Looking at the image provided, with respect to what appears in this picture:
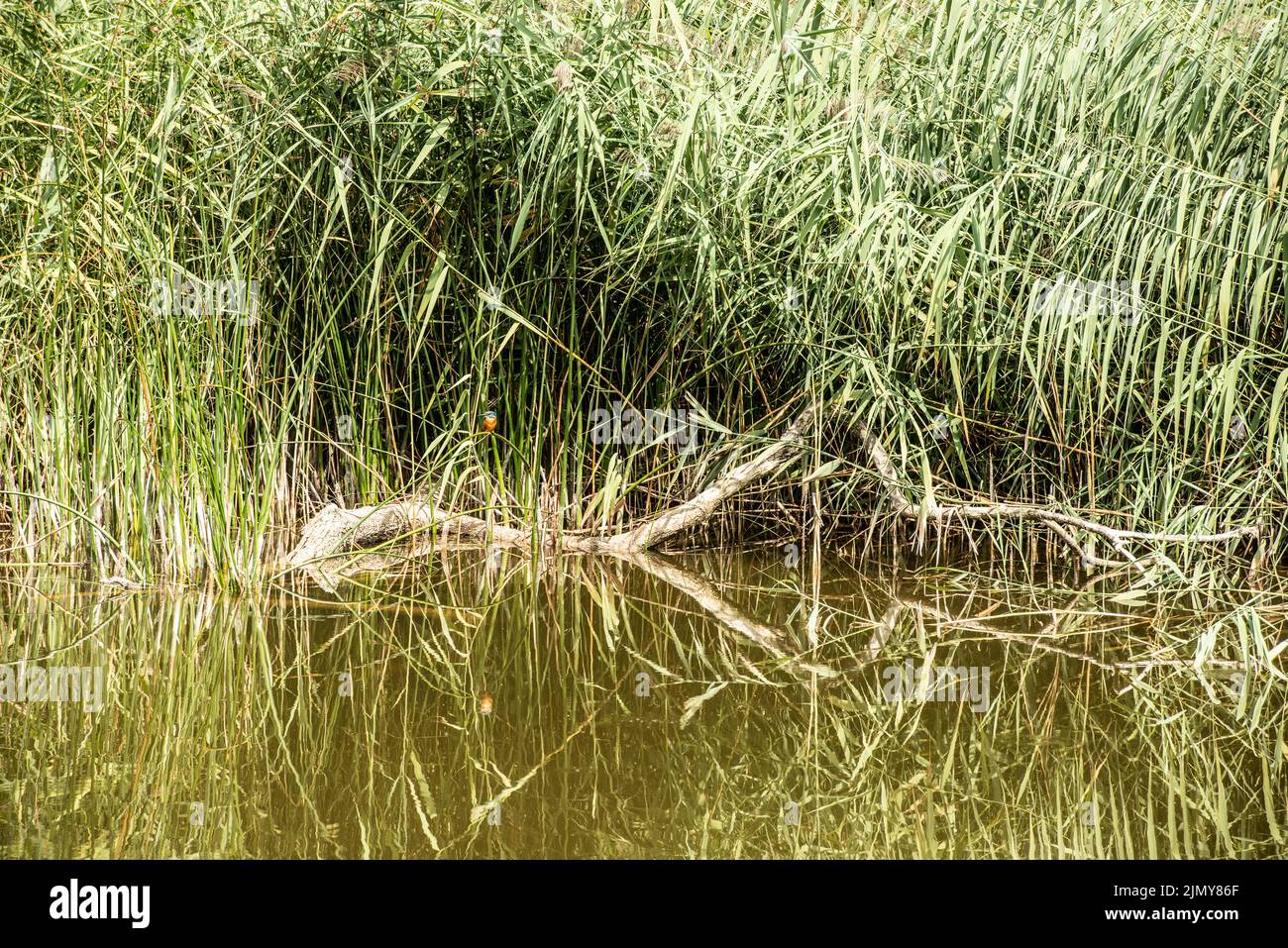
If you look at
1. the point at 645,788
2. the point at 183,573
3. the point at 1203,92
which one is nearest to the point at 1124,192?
the point at 1203,92

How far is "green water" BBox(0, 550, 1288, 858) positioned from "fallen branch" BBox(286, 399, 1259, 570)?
0.17 meters

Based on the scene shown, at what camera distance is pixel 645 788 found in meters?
2.13

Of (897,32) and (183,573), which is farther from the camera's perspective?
(897,32)

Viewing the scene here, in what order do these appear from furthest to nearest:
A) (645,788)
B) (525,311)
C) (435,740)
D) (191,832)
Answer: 1. (525,311)
2. (435,740)
3. (645,788)
4. (191,832)

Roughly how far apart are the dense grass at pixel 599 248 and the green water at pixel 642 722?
1.22 feet

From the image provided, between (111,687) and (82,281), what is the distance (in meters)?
1.13

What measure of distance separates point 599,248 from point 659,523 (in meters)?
0.86

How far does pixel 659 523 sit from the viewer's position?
3.92 metres

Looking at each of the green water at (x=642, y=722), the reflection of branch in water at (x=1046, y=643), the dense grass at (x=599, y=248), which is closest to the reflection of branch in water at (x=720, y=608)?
the green water at (x=642, y=722)

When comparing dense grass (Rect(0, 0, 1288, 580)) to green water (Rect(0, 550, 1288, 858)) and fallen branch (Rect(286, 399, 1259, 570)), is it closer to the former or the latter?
fallen branch (Rect(286, 399, 1259, 570))

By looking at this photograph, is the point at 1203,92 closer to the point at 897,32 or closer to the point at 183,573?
the point at 897,32

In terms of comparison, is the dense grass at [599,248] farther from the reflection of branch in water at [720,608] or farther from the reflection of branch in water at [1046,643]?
the reflection of branch in water at [1046,643]

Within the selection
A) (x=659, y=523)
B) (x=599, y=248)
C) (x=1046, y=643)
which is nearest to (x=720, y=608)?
(x=659, y=523)

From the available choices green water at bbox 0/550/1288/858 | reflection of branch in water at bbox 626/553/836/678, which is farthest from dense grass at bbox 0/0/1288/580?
green water at bbox 0/550/1288/858
